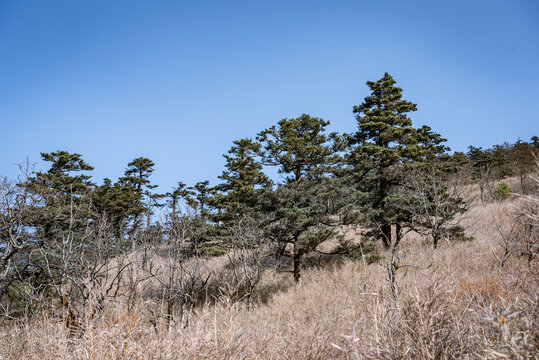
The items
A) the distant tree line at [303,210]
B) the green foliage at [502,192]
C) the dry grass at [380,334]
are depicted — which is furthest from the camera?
the green foliage at [502,192]

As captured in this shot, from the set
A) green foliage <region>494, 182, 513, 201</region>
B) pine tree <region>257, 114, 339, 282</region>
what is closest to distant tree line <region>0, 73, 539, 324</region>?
pine tree <region>257, 114, 339, 282</region>

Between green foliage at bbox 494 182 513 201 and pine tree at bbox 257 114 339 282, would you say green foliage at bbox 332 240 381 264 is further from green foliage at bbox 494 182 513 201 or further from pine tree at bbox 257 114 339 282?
green foliage at bbox 494 182 513 201

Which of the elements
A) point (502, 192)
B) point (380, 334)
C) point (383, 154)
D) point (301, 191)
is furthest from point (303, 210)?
point (502, 192)

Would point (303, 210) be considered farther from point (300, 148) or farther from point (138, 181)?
point (138, 181)

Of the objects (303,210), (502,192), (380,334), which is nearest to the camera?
(380,334)

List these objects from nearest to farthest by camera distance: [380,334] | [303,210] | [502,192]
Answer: [380,334] < [303,210] < [502,192]

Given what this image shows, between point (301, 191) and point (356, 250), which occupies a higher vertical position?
point (301, 191)

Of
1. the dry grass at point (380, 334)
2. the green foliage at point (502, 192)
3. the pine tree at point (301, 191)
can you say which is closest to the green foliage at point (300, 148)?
the pine tree at point (301, 191)

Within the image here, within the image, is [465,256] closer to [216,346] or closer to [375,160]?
[375,160]

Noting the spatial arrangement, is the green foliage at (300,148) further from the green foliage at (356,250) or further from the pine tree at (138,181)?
the pine tree at (138,181)

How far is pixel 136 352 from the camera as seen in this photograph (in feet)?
9.82

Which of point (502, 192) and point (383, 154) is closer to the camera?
point (383, 154)

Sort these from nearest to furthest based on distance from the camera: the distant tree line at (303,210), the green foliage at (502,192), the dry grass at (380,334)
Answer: the dry grass at (380,334) < the distant tree line at (303,210) < the green foliage at (502,192)

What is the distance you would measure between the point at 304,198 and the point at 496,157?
1441 inches
